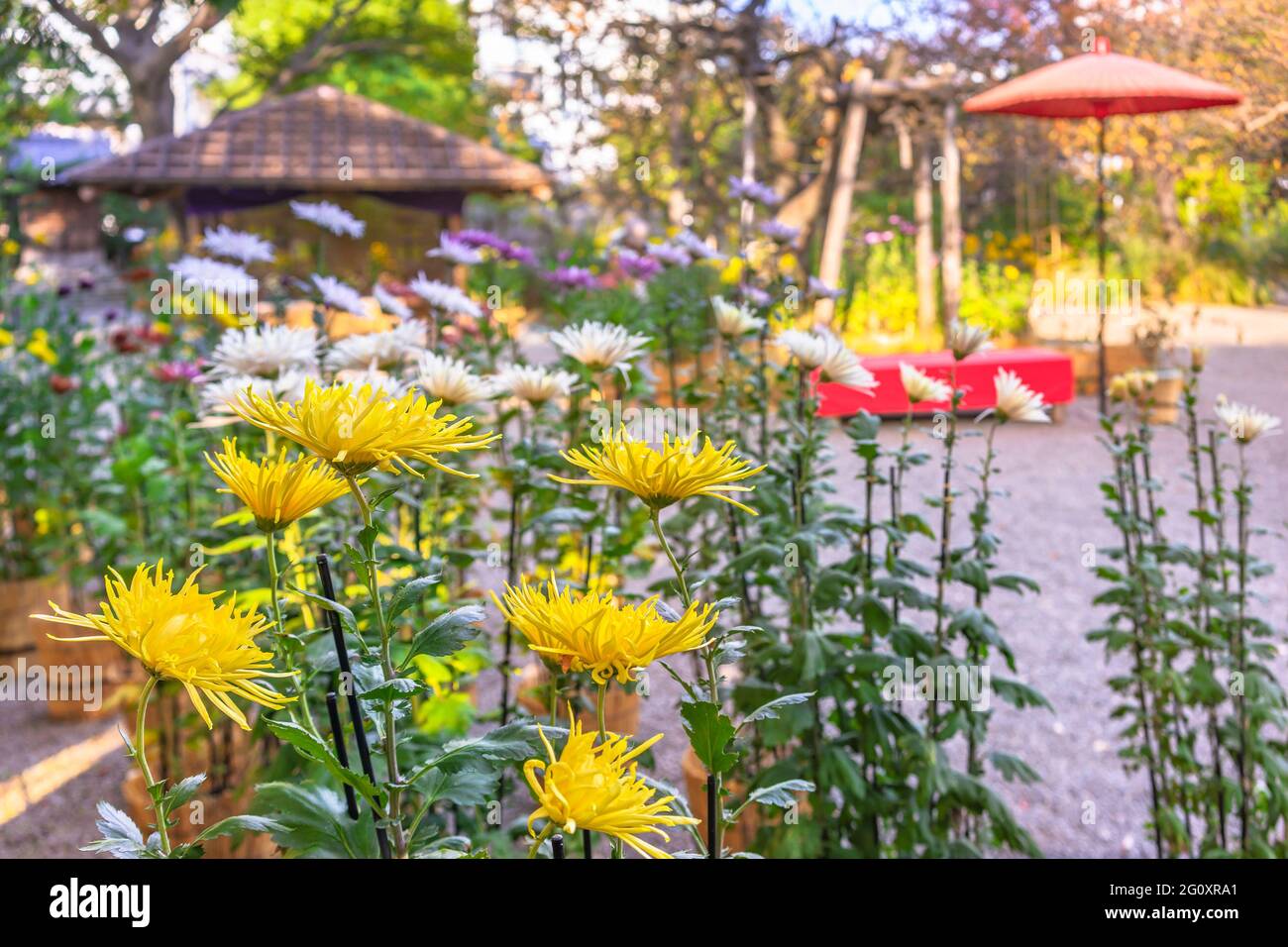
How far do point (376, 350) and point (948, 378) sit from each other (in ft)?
2.04

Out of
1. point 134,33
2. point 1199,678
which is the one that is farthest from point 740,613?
point 134,33

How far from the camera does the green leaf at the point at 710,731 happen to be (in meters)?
0.43

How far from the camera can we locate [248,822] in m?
0.49

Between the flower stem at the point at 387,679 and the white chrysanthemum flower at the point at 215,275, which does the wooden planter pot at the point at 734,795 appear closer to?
the white chrysanthemum flower at the point at 215,275

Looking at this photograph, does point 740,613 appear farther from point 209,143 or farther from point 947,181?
point 209,143

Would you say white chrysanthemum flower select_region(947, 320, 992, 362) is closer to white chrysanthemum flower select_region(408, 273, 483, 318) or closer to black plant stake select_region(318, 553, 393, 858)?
white chrysanthemum flower select_region(408, 273, 483, 318)

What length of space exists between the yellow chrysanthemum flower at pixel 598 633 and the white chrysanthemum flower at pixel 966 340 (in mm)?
796

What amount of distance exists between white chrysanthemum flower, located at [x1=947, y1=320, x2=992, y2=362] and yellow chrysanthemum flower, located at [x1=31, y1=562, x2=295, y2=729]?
0.88 metres

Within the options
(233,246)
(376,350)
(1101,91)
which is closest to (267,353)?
(376,350)

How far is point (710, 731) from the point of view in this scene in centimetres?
44

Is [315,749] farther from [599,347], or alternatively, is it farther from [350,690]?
[599,347]

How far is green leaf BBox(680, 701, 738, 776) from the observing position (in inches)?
17.1
